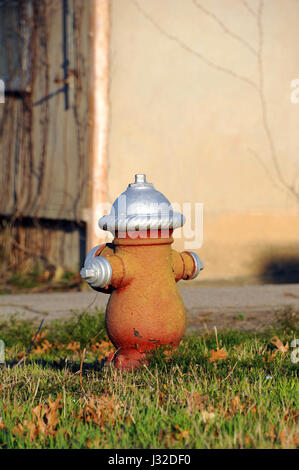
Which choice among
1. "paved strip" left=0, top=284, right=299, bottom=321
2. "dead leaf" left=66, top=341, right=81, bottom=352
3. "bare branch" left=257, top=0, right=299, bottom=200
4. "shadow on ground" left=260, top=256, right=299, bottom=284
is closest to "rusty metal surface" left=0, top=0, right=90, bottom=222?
"paved strip" left=0, top=284, right=299, bottom=321

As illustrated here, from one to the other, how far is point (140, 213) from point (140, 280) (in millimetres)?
349

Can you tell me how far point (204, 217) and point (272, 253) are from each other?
95cm

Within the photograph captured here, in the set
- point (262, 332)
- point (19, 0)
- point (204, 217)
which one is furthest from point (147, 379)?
point (19, 0)

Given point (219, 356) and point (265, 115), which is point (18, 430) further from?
point (265, 115)

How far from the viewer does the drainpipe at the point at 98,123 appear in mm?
7109

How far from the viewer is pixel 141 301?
3346mm

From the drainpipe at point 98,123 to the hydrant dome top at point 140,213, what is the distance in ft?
12.1

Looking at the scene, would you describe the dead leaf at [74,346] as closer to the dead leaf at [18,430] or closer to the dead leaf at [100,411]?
the dead leaf at [100,411]

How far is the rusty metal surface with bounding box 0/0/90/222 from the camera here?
7.41 meters

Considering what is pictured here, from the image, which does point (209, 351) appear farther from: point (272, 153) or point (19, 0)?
point (19, 0)

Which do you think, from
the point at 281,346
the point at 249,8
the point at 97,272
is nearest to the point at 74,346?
the point at 97,272

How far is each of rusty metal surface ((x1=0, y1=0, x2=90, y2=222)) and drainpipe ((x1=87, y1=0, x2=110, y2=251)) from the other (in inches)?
5.1

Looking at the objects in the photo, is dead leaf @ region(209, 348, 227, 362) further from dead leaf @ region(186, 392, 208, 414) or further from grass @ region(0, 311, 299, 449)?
dead leaf @ region(186, 392, 208, 414)

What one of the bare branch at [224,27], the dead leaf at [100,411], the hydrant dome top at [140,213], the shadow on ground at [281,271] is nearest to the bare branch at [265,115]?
the bare branch at [224,27]
